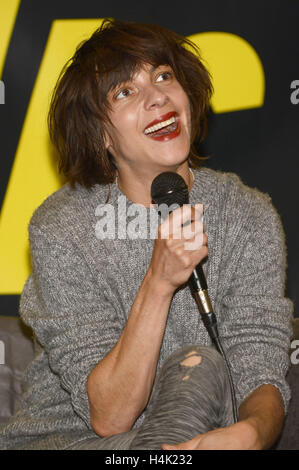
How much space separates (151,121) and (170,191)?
11.7 inches

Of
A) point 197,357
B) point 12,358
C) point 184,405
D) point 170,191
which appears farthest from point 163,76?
point 12,358

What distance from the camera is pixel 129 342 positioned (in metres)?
1.38

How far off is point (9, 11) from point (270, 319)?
4.48 ft

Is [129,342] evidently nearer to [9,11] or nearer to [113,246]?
[113,246]

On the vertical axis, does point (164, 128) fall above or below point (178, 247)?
above

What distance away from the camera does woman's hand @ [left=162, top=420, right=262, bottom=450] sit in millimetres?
1172

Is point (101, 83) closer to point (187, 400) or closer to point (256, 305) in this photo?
point (256, 305)

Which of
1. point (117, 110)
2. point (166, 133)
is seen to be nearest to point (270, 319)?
point (166, 133)

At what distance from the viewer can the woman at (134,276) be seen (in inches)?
54.1

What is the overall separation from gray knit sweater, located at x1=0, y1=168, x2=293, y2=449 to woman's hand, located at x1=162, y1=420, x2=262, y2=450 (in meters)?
0.20

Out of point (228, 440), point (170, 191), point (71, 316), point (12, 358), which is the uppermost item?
point (170, 191)

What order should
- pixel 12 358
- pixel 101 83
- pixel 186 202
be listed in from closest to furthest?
pixel 186 202 < pixel 101 83 < pixel 12 358

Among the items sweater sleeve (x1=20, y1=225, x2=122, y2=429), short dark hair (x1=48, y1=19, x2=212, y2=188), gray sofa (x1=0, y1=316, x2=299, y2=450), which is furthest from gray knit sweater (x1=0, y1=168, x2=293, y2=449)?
gray sofa (x1=0, y1=316, x2=299, y2=450)

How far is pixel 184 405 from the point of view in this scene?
4.04 ft
